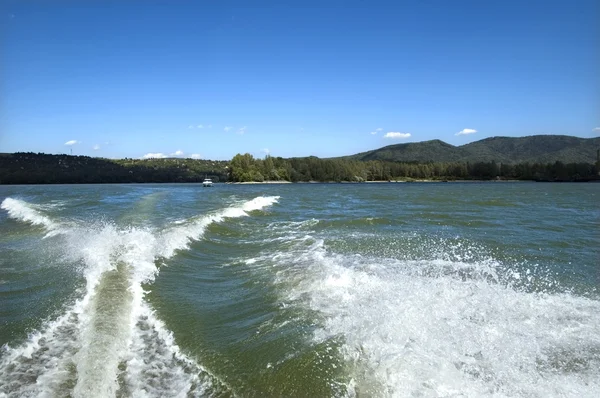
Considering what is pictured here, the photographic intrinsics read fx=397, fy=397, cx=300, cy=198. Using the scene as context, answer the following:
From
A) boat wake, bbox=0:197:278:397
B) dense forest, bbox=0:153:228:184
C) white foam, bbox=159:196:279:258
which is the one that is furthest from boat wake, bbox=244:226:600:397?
dense forest, bbox=0:153:228:184

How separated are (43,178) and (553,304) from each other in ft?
562

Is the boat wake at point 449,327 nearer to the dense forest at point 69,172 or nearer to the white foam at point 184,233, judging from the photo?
the white foam at point 184,233

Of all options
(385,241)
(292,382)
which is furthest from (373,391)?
(385,241)

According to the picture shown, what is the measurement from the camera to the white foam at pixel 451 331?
5168 mm

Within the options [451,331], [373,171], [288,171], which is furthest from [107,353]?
[373,171]

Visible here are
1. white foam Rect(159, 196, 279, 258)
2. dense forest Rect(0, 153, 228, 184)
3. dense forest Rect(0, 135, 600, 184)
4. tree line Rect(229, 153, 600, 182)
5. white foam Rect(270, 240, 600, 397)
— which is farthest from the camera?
tree line Rect(229, 153, 600, 182)

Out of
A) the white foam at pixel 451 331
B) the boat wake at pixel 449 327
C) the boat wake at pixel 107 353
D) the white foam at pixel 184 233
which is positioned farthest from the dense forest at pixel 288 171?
the white foam at pixel 451 331

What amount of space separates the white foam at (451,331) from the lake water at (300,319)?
3cm

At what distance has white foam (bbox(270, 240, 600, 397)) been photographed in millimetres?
5168

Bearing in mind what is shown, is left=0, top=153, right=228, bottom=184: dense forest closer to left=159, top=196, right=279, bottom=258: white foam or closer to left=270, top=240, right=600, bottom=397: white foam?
left=159, top=196, right=279, bottom=258: white foam

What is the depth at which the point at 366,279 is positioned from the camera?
31.9 feet

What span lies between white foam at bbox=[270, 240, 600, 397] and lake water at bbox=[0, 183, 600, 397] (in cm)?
3

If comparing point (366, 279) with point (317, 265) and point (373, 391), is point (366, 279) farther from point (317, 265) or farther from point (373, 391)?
point (373, 391)

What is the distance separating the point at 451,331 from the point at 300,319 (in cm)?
269
